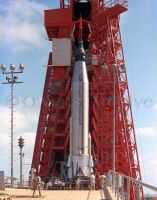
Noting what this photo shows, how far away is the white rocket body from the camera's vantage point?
142 ft

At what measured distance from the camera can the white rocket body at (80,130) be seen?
43.4 m

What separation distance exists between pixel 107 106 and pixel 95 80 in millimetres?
3453

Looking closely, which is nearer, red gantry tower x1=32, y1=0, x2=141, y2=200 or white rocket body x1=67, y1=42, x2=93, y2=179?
white rocket body x1=67, y1=42, x2=93, y2=179

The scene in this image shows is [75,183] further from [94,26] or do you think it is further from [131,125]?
[94,26]

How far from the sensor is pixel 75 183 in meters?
40.7

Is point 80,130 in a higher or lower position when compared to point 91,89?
lower

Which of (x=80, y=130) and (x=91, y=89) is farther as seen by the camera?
(x=91, y=89)

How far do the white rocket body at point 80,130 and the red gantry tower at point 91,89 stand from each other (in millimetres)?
5422

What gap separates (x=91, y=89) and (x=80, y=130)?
30.5ft

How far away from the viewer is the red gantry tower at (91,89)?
5197 centimetres

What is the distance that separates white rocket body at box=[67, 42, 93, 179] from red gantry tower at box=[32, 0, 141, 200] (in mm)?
5422

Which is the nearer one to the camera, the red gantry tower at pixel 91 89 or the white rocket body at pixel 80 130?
the white rocket body at pixel 80 130

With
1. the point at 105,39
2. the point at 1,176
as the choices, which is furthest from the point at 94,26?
the point at 1,176

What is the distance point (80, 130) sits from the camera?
45438 millimetres
